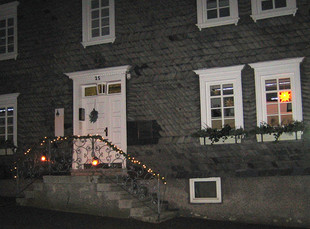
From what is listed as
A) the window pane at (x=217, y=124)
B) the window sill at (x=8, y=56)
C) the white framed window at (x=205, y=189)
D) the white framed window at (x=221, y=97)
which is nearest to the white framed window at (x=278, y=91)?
the white framed window at (x=221, y=97)

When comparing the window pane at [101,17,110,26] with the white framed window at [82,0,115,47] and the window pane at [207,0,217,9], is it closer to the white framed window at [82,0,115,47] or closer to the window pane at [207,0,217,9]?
the white framed window at [82,0,115,47]

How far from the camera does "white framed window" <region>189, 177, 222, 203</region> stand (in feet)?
38.7

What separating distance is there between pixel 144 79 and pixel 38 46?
402 centimetres

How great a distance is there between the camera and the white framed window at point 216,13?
12242 millimetres

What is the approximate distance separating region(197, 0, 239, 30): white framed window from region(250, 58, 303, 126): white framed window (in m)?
1.49

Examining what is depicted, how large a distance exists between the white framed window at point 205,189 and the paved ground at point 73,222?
684 mm

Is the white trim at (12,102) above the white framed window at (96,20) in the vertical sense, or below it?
below

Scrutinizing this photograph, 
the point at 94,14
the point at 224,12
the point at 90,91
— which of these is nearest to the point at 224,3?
the point at 224,12

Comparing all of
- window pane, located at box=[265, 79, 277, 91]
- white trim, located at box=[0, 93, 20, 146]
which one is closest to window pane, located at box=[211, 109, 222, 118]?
window pane, located at box=[265, 79, 277, 91]

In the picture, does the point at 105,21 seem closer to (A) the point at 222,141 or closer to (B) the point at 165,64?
(B) the point at 165,64

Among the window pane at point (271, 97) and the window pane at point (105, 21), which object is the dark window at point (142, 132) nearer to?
the window pane at point (271, 97)

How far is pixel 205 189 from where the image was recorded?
12000mm

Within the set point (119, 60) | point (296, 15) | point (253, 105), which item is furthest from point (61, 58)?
point (296, 15)

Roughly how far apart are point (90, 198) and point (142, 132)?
259 centimetres
